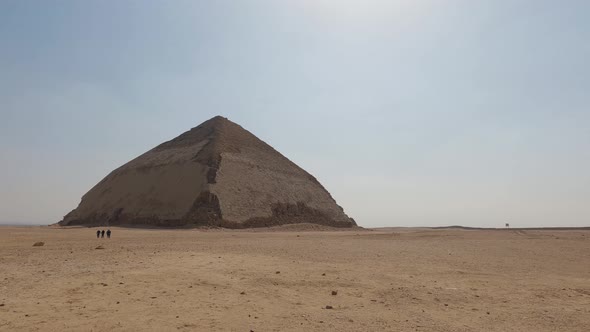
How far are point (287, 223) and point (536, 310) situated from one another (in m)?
33.2

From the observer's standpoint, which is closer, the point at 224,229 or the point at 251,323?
the point at 251,323

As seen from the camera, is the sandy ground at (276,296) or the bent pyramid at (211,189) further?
the bent pyramid at (211,189)

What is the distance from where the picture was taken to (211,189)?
1420 inches

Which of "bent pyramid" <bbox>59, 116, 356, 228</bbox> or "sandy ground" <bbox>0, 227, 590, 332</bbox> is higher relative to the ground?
"bent pyramid" <bbox>59, 116, 356, 228</bbox>

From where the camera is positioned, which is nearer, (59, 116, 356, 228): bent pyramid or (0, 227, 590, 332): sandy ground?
(0, 227, 590, 332): sandy ground

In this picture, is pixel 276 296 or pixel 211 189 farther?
pixel 211 189

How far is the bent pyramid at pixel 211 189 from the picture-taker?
35.5 metres

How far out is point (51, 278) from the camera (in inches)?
295

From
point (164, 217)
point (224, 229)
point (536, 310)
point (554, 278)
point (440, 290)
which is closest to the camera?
point (536, 310)

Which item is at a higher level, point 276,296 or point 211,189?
point 211,189

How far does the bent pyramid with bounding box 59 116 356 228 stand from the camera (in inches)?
1398

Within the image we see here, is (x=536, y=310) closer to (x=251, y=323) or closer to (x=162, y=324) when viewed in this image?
(x=251, y=323)

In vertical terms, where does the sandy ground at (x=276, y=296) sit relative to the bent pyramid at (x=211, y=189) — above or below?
below

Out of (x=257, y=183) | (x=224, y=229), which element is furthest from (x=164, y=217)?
(x=257, y=183)
